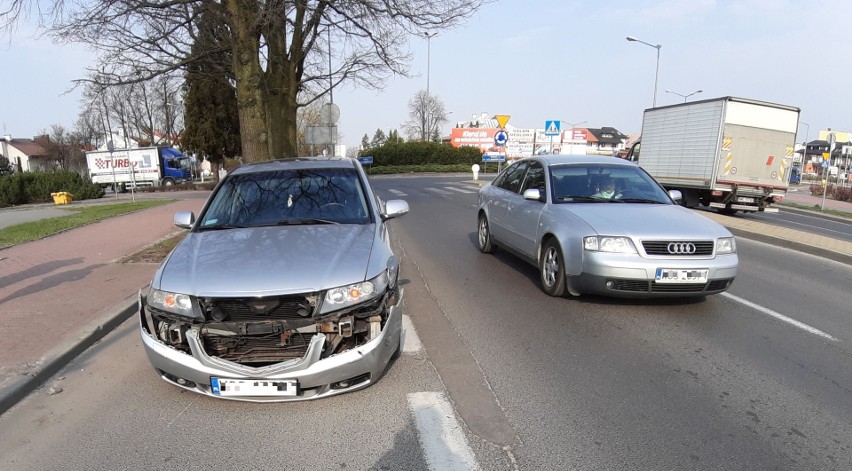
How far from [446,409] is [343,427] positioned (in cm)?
69

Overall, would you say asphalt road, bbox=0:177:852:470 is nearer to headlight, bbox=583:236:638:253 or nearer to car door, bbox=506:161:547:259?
headlight, bbox=583:236:638:253

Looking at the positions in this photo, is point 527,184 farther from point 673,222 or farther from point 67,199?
point 67,199

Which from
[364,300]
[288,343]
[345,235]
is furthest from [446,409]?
[345,235]

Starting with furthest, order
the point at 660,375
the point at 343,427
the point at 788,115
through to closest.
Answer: the point at 788,115 → the point at 660,375 → the point at 343,427

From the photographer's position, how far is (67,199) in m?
A: 23.1

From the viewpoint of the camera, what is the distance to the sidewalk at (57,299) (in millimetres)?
3992

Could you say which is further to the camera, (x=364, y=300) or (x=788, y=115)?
(x=788, y=115)

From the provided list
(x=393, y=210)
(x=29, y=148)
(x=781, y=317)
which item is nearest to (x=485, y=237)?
(x=393, y=210)

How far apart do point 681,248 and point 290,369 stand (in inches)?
158

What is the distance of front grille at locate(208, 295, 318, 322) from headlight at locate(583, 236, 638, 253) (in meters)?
3.15

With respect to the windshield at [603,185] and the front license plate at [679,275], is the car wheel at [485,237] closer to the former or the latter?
the windshield at [603,185]

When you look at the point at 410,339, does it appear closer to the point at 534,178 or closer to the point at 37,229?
the point at 534,178

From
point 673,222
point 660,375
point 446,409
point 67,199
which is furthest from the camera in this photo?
point 67,199

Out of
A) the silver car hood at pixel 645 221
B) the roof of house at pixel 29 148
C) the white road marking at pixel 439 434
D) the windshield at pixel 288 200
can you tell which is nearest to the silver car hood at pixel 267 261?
the windshield at pixel 288 200
